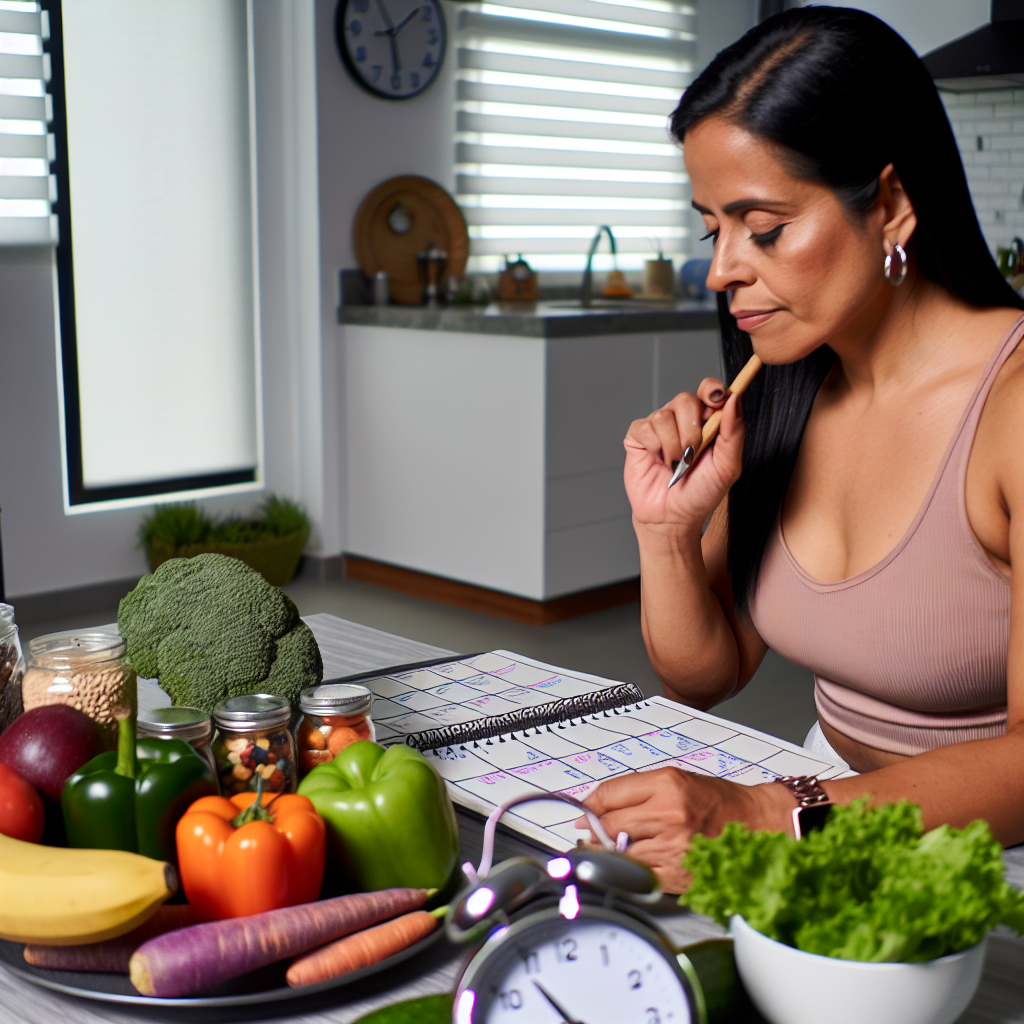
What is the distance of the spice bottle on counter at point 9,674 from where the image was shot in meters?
0.92

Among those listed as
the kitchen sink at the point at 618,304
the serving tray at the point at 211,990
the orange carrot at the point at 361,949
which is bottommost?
the serving tray at the point at 211,990

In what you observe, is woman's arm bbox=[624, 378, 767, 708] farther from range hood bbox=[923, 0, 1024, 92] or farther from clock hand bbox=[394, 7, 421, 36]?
range hood bbox=[923, 0, 1024, 92]

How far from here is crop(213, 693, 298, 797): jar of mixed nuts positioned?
783mm

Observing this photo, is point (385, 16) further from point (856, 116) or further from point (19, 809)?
point (19, 809)

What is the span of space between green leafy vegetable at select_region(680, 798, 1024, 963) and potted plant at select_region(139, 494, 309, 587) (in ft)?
10.6

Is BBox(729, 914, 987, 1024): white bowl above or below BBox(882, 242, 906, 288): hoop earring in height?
below

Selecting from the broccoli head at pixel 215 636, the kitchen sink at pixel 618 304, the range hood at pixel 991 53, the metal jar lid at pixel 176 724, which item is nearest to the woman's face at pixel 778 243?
the broccoli head at pixel 215 636

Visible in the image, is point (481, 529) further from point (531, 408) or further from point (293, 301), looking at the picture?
point (293, 301)

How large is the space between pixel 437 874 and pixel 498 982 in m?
0.18

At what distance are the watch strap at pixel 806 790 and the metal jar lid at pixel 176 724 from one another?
40 centimetres

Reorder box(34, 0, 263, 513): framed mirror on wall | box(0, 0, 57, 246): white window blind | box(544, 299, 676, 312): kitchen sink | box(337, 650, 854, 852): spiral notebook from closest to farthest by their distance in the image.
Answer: box(337, 650, 854, 852): spiral notebook
box(0, 0, 57, 246): white window blind
box(34, 0, 263, 513): framed mirror on wall
box(544, 299, 676, 312): kitchen sink

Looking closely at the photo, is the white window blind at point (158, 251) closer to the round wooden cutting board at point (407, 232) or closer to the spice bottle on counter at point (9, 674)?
the round wooden cutting board at point (407, 232)

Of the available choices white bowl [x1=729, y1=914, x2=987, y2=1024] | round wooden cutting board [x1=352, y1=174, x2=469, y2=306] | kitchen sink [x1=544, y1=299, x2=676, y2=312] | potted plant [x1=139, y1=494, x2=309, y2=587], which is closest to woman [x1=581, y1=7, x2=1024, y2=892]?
white bowl [x1=729, y1=914, x2=987, y2=1024]

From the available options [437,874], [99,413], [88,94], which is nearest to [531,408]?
[99,413]
